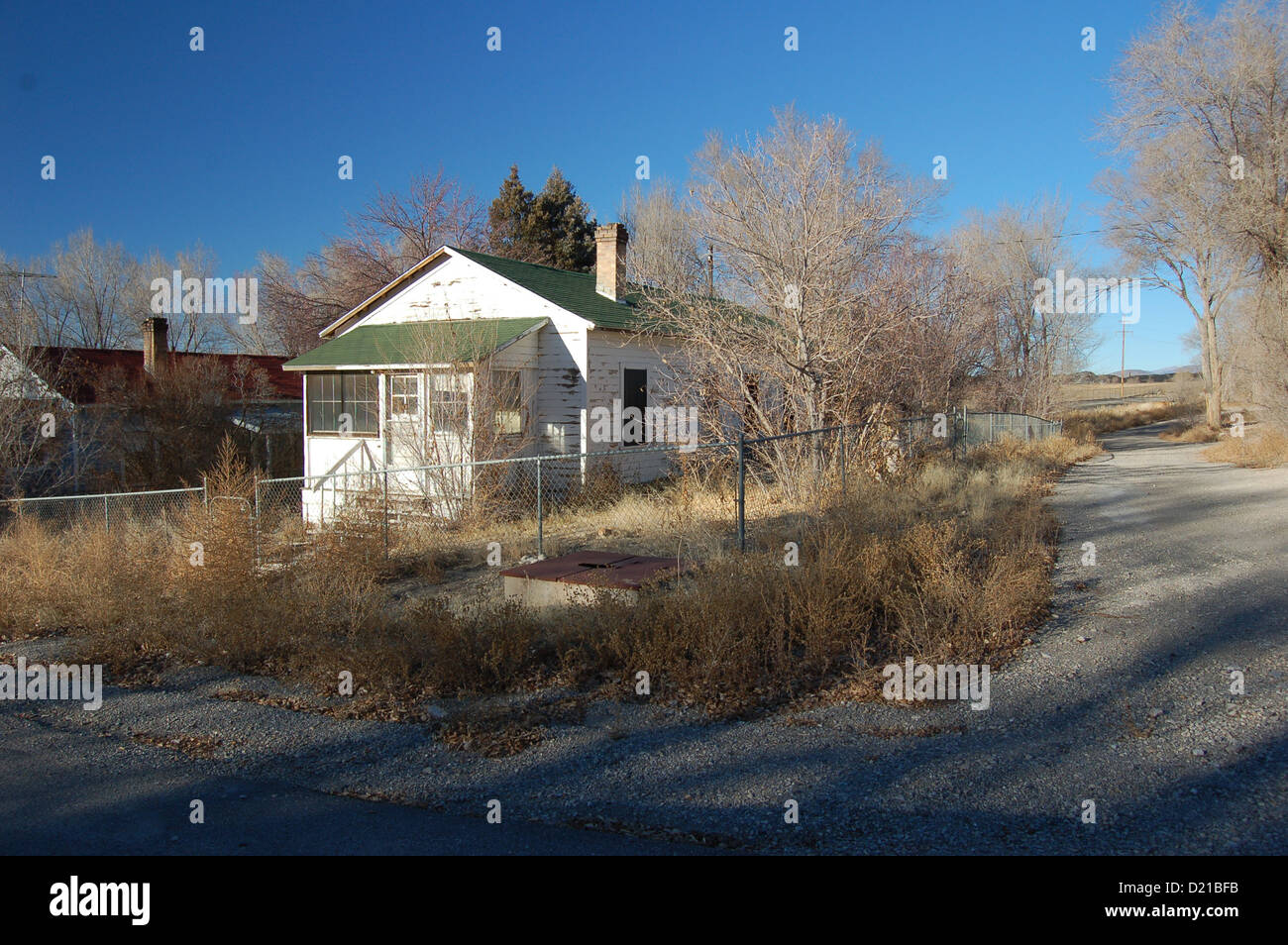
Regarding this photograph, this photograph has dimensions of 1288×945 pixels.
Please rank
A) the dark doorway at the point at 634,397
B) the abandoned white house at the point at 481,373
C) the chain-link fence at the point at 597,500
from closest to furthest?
the chain-link fence at the point at 597,500 → the abandoned white house at the point at 481,373 → the dark doorway at the point at 634,397

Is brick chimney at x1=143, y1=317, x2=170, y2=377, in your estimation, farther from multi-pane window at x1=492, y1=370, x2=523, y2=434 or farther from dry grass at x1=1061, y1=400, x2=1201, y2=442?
dry grass at x1=1061, y1=400, x2=1201, y2=442

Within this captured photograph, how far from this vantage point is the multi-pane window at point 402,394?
1677cm

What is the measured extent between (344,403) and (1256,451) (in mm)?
21535

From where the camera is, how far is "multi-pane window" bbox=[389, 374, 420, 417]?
16766mm

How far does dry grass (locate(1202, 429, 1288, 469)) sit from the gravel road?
52.2 ft

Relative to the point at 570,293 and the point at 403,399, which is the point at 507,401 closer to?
the point at 403,399

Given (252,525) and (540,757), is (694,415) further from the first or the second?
(540,757)

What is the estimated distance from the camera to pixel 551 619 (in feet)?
23.2

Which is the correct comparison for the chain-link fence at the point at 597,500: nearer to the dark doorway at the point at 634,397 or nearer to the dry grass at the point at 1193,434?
the dark doorway at the point at 634,397

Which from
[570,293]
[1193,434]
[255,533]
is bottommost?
[255,533]

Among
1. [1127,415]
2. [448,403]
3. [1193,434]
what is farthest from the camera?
[1127,415]

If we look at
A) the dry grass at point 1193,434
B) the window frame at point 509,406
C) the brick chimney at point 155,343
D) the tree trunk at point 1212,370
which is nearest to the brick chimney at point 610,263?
the window frame at point 509,406

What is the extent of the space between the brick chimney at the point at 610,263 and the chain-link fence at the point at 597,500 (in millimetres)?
4419

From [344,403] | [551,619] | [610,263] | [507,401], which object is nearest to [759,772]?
[551,619]
